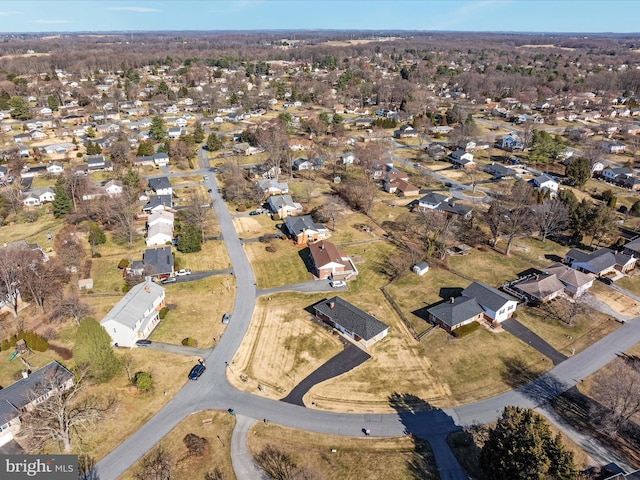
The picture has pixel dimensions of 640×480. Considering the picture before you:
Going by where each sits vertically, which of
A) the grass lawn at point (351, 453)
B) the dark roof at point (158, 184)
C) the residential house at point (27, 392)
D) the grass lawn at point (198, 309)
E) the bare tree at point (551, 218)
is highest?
the bare tree at point (551, 218)

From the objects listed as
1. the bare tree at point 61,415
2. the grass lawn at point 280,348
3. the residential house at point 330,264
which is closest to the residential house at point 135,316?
the bare tree at point 61,415

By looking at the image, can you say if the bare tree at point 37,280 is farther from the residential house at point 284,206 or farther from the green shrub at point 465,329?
the green shrub at point 465,329

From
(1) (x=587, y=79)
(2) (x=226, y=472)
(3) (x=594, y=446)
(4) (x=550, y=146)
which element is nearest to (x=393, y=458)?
(2) (x=226, y=472)

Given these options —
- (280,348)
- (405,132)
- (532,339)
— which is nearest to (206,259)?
(280,348)

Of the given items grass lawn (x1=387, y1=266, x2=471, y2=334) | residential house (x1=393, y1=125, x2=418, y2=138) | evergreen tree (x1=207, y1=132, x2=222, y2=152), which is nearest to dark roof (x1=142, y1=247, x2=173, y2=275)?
grass lawn (x1=387, y1=266, x2=471, y2=334)

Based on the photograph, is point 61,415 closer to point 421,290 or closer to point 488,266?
point 421,290

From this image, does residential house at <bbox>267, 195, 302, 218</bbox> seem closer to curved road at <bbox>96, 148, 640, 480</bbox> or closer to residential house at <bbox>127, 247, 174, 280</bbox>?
residential house at <bbox>127, 247, 174, 280</bbox>
